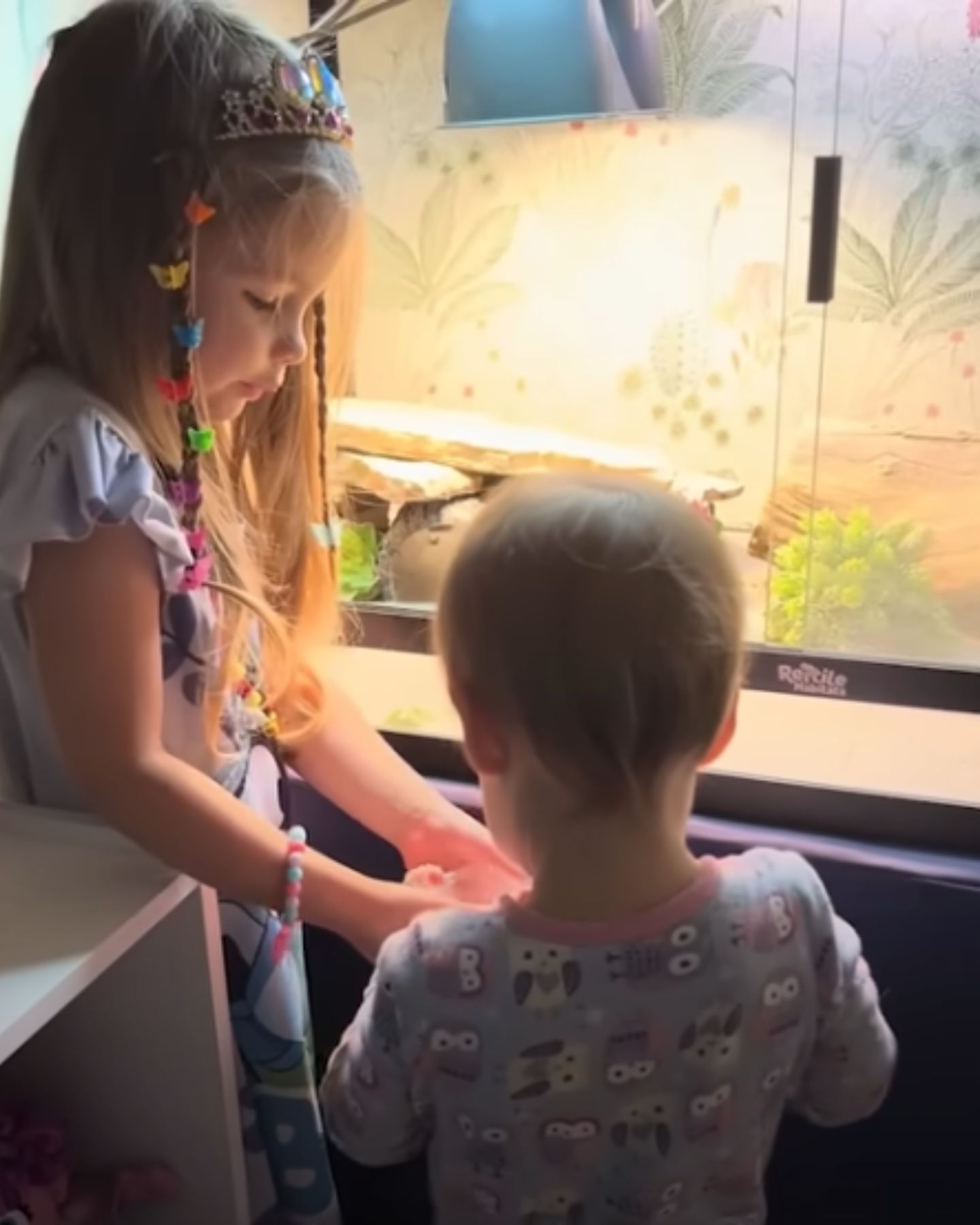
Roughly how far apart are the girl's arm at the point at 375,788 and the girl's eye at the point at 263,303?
0.32 metres

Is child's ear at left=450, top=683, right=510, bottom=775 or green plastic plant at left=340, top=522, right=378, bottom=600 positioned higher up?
child's ear at left=450, top=683, right=510, bottom=775

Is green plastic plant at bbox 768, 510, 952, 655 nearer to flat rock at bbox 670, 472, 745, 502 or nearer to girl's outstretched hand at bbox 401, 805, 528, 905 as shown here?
flat rock at bbox 670, 472, 745, 502

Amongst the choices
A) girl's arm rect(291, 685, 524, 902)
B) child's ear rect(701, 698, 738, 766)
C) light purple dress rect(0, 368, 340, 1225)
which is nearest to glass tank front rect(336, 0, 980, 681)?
girl's arm rect(291, 685, 524, 902)

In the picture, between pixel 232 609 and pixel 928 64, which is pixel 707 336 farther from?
pixel 232 609

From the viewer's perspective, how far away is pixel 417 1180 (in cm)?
120

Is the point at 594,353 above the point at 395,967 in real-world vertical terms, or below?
above

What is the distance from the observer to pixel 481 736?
645 millimetres

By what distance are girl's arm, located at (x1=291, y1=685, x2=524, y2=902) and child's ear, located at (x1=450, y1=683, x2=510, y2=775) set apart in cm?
34

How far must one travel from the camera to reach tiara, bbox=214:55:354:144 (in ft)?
2.49

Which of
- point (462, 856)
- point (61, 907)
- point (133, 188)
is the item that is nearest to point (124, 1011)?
point (61, 907)

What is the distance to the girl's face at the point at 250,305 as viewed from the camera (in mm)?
777

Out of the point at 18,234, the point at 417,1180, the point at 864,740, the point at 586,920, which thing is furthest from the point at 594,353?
the point at 417,1180

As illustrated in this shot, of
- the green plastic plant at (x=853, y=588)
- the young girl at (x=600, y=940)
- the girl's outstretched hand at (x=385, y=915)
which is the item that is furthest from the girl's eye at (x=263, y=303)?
the green plastic plant at (x=853, y=588)

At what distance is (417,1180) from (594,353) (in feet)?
2.37
